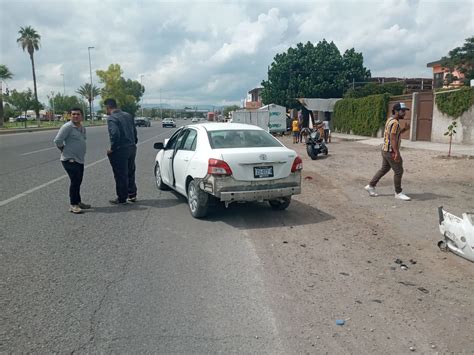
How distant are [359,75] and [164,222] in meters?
38.9

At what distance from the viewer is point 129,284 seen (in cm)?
430

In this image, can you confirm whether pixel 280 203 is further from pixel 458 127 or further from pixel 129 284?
pixel 458 127

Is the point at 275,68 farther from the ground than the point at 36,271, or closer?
farther from the ground

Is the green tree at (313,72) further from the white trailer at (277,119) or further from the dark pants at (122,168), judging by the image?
the dark pants at (122,168)

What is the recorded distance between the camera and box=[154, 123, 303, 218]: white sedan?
645cm

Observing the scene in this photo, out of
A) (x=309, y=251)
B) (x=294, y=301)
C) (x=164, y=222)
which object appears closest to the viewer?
(x=294, y=301)

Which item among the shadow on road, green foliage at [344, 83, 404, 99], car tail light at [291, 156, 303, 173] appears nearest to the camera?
the shadow on road

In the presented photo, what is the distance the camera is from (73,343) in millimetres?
3217

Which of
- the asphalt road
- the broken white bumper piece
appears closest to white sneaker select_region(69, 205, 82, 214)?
the asphalt road

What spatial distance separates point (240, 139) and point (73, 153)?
286 cm

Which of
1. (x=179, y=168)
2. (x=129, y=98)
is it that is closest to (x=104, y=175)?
(x=179, y=168)

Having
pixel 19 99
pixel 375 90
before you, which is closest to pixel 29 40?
pixel 19 99

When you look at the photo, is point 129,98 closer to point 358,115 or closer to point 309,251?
point 358,115

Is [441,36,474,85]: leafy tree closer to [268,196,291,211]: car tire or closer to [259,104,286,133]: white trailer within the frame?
[259,104,286,133]: white trailer
